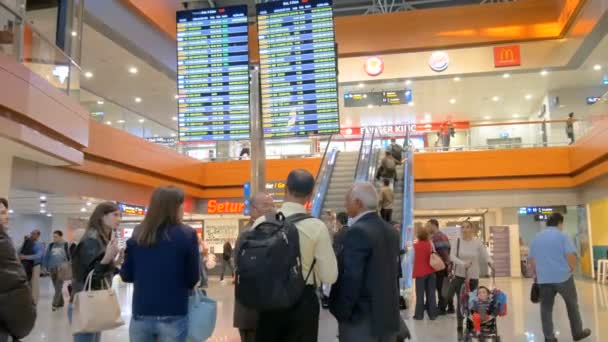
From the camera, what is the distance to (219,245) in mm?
21188

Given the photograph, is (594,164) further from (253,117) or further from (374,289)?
(374,289)

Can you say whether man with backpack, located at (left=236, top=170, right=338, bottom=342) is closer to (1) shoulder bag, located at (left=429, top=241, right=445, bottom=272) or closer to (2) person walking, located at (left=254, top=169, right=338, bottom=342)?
(2) person walking, located at (left=254, top=169, right=338, bottom=342)

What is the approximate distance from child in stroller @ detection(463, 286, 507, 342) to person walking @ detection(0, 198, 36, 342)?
15.9ft

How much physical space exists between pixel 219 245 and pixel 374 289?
18853 millimetres

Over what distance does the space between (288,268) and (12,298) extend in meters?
1.13

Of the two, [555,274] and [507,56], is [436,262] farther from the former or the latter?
[507,56]

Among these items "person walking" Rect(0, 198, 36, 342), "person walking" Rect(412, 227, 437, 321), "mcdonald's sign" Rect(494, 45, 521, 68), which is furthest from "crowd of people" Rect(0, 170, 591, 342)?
"mcdonald's sign" Rect(494, 45, 521, 68)

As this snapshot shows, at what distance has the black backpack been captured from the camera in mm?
2447

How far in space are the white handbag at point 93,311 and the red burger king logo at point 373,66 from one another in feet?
44.7

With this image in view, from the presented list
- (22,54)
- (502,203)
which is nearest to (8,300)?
(22,54)

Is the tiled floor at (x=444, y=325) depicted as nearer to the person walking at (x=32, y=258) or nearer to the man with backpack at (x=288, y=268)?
the person walking at (x=32, y=258)

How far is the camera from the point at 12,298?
7.01 feet

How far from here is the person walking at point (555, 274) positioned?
234 inches

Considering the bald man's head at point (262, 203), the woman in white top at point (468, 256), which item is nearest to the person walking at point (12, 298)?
the bald man's head at point (262, 203)
